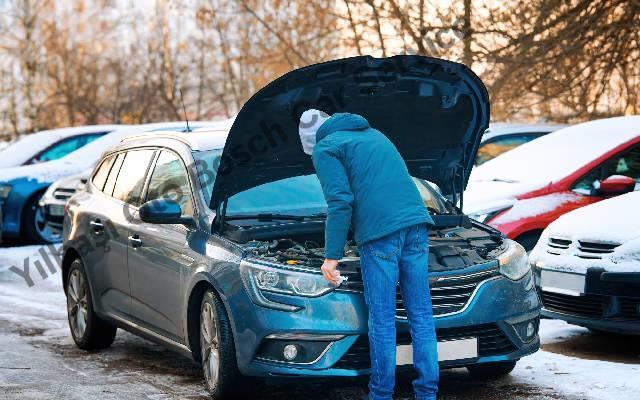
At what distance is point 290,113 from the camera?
6.34 metres

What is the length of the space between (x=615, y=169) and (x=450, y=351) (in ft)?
15.0

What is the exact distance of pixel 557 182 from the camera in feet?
32.1

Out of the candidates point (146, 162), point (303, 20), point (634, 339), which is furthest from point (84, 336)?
point (303, 20)

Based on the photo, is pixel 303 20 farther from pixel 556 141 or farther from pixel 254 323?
pixel 254 323

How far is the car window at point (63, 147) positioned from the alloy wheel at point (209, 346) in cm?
1074

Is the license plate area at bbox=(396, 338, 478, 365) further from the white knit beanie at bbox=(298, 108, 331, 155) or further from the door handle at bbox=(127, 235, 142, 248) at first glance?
the door handle at bbox=(127, 235, 142, 248)

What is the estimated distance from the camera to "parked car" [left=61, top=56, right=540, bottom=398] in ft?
18.9

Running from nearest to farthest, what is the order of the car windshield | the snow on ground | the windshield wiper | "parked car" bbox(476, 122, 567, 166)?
1. the snow on ground
2. the windshield wiper
3. the car windshield
4. "parked car" bbox(476, 122, 567, 166)

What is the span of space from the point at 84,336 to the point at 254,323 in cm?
273

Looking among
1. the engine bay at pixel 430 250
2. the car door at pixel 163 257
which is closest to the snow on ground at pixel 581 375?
the engine bay at pixel 430 250

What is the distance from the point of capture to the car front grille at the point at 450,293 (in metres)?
5.87

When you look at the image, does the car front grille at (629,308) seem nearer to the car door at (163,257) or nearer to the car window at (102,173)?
the car door at (163,257)

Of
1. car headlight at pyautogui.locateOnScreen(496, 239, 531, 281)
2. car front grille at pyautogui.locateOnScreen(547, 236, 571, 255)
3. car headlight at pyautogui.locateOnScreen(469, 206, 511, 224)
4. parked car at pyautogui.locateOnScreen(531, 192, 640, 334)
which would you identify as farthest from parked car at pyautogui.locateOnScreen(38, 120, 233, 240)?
car headlight at pyautogui.locateOnScreen(496, 239, 531, 281)

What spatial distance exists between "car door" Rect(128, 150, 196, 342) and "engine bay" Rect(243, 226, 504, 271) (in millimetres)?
573
